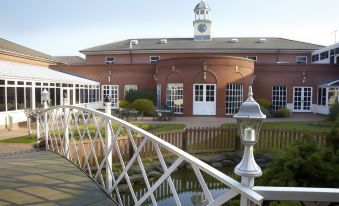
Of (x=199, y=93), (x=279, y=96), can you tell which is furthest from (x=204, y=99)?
(x=279, y=96)

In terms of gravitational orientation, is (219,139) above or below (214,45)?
below

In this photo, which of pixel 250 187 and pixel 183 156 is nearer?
pixel 250 187

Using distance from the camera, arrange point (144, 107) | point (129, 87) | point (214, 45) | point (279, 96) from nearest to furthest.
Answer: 1. point (144, 107)
2. point (279, 96)
3. point (129, 87)
4. point (214, 45)

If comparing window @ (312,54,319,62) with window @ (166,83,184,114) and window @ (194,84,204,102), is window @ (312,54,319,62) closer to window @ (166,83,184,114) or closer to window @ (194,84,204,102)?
window @ (194,84,204,102)

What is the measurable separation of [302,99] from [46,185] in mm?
23836

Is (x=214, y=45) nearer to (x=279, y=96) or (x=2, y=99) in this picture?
(x=279, y=96)

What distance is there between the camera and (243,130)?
2.13 meters

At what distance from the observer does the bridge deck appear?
3.85m

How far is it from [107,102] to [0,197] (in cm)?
213

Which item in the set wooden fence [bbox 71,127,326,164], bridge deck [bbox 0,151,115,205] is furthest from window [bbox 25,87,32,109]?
bridge deck [bbox 0,151,115,205]

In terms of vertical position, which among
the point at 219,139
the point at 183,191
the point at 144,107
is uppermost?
the point at 144,107

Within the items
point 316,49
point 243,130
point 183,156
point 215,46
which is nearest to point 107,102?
point 183,156

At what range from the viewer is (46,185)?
14.5ft

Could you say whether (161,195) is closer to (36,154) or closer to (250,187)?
(36,154)
